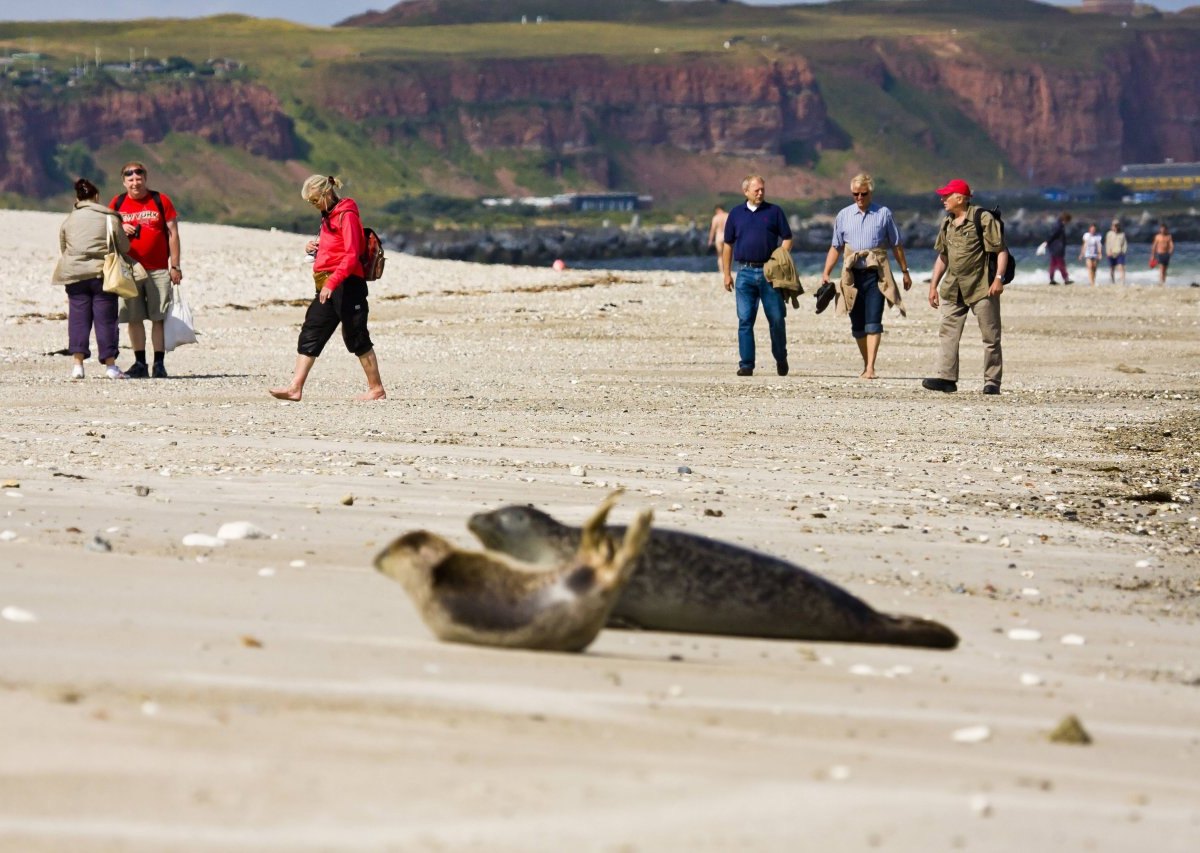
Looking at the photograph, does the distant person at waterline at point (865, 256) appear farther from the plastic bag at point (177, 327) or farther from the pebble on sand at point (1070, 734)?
the pebble on sand at point (1070, 734)

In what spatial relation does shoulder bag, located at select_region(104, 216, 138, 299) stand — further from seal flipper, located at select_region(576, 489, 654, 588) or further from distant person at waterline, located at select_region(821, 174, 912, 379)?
seal flipper, located at select_region(576, 489, 654, 588)

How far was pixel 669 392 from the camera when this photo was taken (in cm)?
1470

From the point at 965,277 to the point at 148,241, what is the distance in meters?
6.18

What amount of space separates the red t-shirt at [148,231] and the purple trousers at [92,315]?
1.24 feet

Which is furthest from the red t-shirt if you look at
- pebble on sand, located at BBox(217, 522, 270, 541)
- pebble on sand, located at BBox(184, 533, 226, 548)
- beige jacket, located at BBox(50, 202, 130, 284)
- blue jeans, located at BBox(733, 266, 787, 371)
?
pebble on sand, located at BBox(184, 533, 226, 548)

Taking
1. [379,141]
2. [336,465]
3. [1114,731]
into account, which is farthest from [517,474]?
[379,141]

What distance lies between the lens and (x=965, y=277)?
1459cm

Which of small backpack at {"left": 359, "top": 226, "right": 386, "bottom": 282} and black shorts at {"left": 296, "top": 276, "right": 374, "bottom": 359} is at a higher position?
small backpack at {"left": 359, "top": 226, "right": 386, "bottom": 282}

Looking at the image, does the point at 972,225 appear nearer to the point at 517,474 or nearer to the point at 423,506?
the point at 517,474

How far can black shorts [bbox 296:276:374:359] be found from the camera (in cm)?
1285

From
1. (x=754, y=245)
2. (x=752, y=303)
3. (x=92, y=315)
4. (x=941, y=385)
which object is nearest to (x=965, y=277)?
(x=941, y=385)

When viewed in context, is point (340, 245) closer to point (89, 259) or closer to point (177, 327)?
point (89, 259)

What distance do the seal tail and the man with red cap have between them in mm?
8941

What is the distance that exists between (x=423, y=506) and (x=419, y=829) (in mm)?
4296
